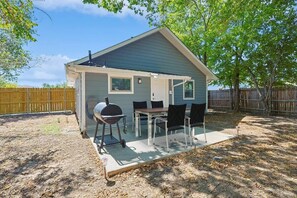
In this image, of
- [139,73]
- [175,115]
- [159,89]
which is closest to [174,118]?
[175,115]

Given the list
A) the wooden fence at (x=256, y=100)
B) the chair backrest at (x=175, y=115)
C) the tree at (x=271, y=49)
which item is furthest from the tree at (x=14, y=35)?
the wooden fence at (x=256, y=100)

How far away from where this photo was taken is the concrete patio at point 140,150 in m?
3.81

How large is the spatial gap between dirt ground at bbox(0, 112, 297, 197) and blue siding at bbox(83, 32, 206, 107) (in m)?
4.64

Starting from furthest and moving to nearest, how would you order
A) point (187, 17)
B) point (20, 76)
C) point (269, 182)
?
point (20, 76)
point (187, 17)
point (269, 182)

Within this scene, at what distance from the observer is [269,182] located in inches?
123

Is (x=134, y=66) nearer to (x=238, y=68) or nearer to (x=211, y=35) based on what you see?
(x=211, y=35)

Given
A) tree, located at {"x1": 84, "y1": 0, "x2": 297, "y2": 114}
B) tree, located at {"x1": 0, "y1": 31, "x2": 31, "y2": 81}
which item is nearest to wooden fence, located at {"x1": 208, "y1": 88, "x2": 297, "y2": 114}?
tree, located at {"x1": 84, "y1": 0, "x2": 297, "y2": 114}

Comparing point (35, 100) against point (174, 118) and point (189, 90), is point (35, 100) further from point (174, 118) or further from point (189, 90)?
point (174, 118)

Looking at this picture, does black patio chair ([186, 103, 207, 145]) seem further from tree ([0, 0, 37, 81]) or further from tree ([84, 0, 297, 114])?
tree ([0, 0, 37, 81])

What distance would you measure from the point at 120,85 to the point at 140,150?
13.6 ft

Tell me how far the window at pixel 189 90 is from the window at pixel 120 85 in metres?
4.34

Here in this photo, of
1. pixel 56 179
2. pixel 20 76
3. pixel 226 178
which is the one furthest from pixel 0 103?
pixel 226 178

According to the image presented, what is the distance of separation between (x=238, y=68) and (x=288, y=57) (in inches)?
119

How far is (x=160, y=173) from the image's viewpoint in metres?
3.56
